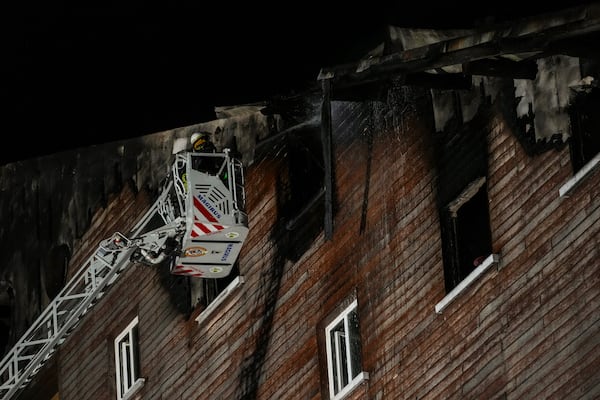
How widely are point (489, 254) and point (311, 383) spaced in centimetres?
411

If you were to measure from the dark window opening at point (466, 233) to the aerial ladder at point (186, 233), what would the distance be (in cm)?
573

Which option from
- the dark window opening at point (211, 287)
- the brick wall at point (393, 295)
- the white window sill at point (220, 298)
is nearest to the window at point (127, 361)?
the brick wall at point (393, 295)

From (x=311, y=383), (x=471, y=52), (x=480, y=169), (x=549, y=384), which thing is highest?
(x=471, y=52)

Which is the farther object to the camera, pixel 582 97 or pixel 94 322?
pixel 94 322

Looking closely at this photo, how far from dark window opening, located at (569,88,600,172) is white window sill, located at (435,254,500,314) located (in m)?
1.87

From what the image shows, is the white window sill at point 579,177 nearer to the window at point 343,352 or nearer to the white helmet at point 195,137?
the window at point 343,352

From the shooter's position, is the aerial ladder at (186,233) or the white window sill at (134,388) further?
the white window sill at (134,388)

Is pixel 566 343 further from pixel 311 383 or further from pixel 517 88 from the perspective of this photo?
pixel 311 383

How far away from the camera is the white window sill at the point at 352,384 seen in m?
28.3

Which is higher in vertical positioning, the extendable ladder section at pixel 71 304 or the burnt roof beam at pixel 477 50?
the burnt roof beam at pixel 477 50

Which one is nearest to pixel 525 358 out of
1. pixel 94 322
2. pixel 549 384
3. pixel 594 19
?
pixel 549 384

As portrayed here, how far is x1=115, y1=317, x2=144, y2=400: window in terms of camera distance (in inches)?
1388

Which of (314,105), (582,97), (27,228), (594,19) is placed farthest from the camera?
(27,228)

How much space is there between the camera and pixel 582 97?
83.7 feet
